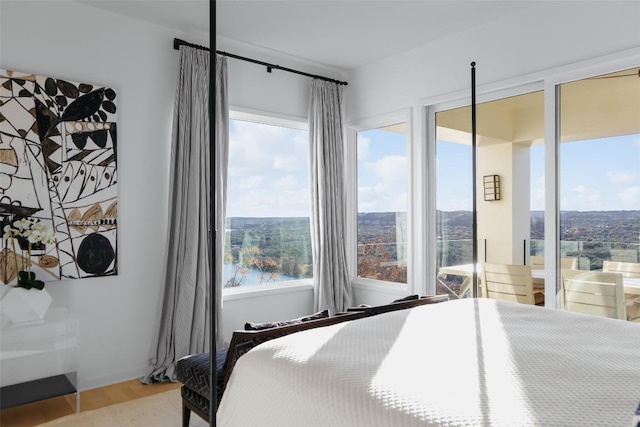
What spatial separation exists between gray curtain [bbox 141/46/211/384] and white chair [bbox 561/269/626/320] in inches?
101

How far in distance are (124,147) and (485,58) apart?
2818mm

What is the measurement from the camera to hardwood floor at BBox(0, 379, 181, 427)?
2.72 m

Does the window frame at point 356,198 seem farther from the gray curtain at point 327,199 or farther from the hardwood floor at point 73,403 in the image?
the hardwood floor at point 73,403

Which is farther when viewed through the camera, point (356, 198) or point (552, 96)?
point (356, 198)

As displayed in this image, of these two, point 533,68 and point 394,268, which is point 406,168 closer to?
point 394,268

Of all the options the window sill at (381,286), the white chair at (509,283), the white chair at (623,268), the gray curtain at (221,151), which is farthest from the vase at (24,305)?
the white chair at (623,268)

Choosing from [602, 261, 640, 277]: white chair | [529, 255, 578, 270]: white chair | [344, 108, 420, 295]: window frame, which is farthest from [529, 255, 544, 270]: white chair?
[344, 108, 420, 295]: window frame

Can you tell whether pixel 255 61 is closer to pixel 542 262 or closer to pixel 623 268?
pixel 542 262

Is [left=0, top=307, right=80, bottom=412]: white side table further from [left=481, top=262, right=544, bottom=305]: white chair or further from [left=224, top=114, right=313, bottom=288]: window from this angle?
[left=481, top=262, right=544, bottom=305]: white chair

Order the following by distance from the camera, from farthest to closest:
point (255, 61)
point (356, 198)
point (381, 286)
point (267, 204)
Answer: point (356, 198) → point (381, 286) → point (267, 204) → point (255, 61)

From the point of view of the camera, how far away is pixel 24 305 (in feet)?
9.09

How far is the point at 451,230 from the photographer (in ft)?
13.2

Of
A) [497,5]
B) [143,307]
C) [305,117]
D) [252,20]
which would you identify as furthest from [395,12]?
[143,307]

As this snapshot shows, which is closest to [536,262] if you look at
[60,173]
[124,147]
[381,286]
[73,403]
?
[381,286]
